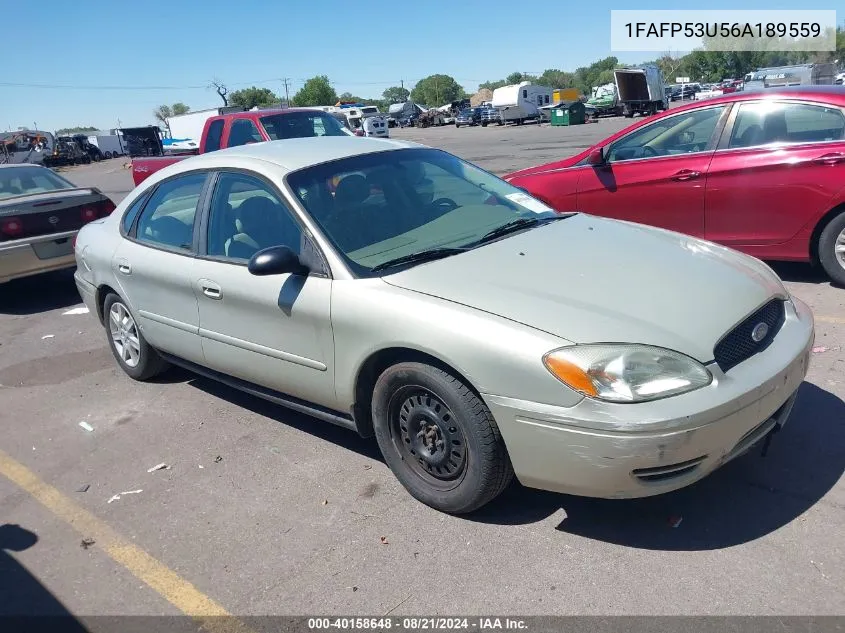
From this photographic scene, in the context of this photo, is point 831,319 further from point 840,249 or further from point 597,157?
point 597,157

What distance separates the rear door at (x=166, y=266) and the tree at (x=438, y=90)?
136m

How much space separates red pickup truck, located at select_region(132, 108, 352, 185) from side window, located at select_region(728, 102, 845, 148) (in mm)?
7297

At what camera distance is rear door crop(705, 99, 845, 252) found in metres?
5.59

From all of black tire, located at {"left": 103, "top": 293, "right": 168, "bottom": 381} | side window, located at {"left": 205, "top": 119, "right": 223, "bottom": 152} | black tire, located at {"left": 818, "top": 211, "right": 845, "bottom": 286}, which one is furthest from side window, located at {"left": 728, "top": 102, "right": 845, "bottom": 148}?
side window, located at {"left": 205, "top": 119, "right": 223, "bottom": 152}

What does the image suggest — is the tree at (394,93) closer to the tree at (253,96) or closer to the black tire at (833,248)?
the tree at (253,96)

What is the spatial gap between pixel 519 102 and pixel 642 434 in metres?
51.2

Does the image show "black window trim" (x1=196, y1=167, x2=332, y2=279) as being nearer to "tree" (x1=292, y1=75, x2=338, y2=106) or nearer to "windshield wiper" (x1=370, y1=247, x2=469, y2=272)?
"windshield wiper" (x1=370, y1=247, x2=469, y2=272)

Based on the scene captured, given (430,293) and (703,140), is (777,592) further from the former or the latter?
(703,140)

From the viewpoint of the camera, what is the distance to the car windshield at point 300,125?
1137 centimetres

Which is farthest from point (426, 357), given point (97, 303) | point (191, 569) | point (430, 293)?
point (97, 303)

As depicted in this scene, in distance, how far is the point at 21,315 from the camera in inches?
307

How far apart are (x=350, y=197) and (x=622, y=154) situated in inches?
149

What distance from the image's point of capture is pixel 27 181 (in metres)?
8.57

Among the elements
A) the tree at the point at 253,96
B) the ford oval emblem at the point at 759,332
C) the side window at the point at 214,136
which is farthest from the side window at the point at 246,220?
the tree at the point at 253,96
